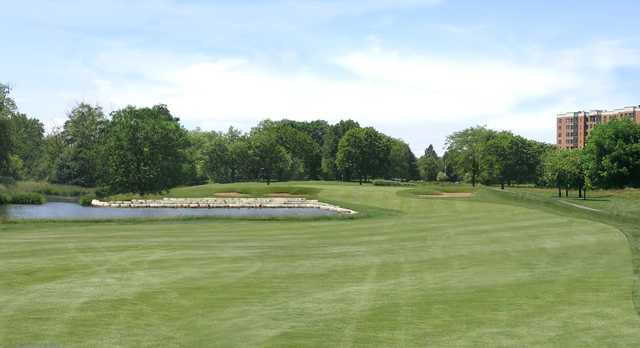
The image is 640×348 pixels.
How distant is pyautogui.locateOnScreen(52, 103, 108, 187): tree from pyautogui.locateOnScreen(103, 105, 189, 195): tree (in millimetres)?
6456

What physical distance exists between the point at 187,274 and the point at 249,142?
113095mm

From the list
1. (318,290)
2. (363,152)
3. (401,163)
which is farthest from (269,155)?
(318,290)

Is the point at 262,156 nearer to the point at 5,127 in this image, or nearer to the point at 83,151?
the point at 83,151

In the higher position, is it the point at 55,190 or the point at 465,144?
the point at 465,144

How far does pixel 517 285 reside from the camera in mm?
15148

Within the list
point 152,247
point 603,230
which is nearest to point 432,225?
point 603,230

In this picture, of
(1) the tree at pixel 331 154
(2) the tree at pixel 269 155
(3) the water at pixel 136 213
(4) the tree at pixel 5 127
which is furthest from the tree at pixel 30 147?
(3) the water at pixel 136 213

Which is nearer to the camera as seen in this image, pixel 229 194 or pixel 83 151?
pixel 229 194

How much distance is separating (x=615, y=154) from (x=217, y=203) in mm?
53797

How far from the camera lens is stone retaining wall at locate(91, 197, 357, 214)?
69.4 metres

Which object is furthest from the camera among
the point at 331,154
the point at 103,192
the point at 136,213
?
the point at 331,154

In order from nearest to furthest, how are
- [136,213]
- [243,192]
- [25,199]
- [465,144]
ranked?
[136,213] < [25,199] < [243,192] < [465,144]

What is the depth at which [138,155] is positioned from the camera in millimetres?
91062

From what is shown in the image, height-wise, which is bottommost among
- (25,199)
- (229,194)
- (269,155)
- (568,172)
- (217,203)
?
(217,203)
